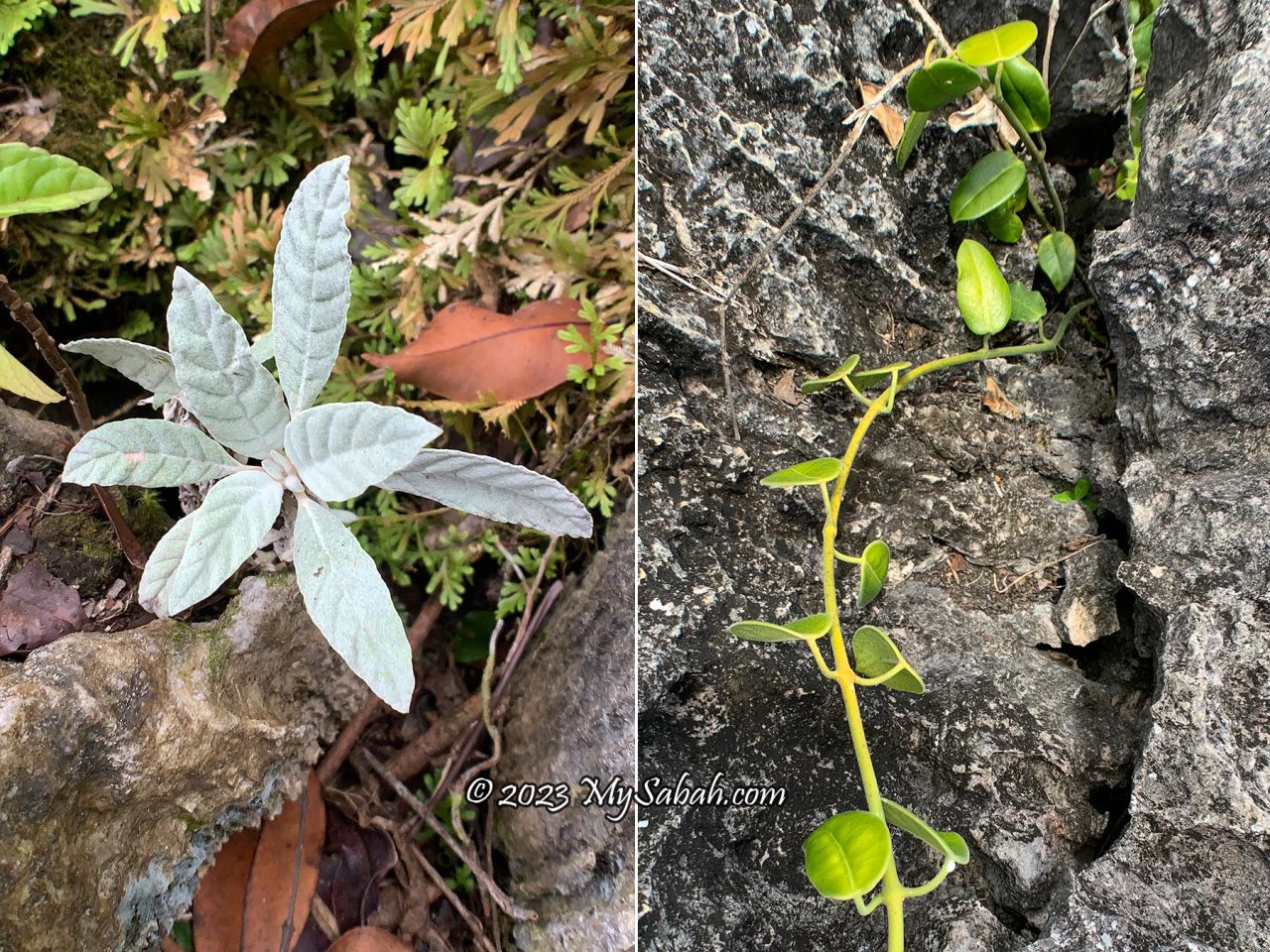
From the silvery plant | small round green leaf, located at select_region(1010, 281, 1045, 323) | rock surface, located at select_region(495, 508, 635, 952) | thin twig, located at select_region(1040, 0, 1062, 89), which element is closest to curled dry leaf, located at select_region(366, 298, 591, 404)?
rock surface, located at select_region(495, 508, 635, 952)

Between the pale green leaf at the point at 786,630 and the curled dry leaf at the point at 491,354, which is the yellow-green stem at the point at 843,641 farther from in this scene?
the curled dry leaf at the point at 491,354

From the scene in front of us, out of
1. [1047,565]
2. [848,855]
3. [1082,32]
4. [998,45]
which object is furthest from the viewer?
[1082,32]

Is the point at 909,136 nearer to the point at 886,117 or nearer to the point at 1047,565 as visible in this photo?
the point at 886,117

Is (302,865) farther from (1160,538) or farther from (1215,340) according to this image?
A: (1215,340)

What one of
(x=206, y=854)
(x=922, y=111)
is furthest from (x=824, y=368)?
(x=206, y=854)

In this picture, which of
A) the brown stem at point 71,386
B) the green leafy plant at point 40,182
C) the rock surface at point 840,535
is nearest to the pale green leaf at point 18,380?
the brown stem at point 71,386

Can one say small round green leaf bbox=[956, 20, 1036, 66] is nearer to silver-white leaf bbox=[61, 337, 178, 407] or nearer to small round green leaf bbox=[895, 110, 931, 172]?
small round green leaf bbox=[895, 110, 931, 172]

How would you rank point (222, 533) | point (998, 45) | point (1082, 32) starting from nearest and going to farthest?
point (222, 533) < point (998, 45) < point (1082, 32)

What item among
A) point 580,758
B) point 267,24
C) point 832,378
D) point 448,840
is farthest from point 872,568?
point 267,24
